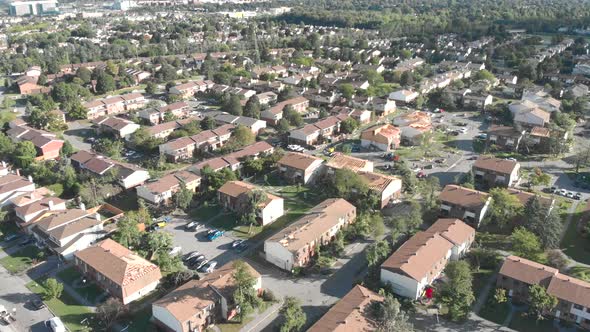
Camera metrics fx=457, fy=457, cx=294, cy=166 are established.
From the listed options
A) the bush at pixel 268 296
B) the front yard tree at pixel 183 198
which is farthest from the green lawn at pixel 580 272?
the front yard tree at pixel 183 198

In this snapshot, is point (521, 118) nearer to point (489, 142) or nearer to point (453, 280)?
point (489, 142)

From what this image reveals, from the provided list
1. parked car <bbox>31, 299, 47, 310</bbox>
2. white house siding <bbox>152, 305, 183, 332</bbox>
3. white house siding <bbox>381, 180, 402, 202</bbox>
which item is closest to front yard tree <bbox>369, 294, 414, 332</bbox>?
white house siding <bbox>152, 305, 183, 332</bbox>

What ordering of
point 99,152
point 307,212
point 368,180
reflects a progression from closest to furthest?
point 307,212
point 368,180
point 99,152

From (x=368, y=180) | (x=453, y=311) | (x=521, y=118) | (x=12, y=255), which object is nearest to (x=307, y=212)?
(x=368, y=180)

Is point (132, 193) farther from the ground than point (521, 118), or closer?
closer

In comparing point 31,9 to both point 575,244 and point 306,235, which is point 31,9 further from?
point 575,244

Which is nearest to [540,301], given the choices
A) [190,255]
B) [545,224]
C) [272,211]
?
[545,224]

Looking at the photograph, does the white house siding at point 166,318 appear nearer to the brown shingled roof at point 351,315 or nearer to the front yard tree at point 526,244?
the brown shingled roof at point 351,315
